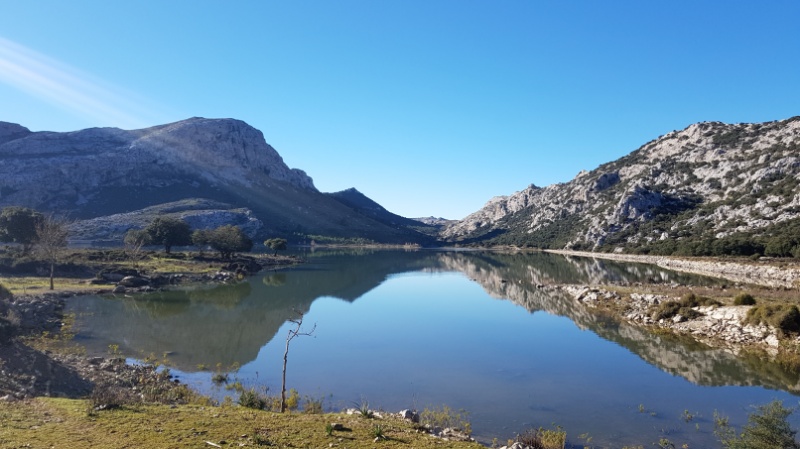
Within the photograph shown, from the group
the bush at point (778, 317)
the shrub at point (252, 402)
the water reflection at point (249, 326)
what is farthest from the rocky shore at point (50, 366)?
the bush at point (778, 317)

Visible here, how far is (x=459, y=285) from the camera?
251ft

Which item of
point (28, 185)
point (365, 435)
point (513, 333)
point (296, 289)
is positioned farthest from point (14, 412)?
point (28, 185)

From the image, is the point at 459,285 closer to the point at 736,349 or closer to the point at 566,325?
the point at 566,325

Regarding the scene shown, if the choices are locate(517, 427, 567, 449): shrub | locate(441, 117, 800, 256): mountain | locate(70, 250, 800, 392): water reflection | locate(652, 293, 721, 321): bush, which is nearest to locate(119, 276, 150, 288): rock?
locate(70, 250, 800, 392): water reflection

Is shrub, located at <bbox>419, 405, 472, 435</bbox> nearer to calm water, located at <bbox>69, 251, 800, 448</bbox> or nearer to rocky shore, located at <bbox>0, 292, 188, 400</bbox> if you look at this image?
calm water, located at <bbox>69, 251, 800, 448</bbox>

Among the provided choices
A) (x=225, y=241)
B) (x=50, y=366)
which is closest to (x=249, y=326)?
(x=50, y=366)

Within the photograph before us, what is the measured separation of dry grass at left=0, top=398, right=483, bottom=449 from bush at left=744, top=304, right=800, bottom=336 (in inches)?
1119

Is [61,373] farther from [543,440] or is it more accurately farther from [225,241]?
[225,241]

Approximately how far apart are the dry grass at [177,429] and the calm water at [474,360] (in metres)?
5.02

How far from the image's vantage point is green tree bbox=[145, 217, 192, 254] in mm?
93444

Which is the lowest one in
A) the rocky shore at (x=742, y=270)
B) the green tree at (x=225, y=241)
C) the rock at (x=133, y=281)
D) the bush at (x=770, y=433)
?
the rock at (x=133, y=281)

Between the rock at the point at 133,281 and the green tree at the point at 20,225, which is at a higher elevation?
the green tree at the point at 20,225

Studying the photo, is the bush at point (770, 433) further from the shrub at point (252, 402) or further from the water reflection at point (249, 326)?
the shrub at point (252, 402)

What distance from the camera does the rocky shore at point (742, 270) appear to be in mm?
55344
